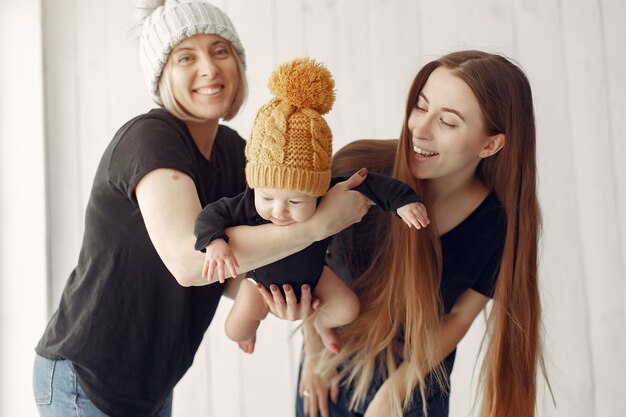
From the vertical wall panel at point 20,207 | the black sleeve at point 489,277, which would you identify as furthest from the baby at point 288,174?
the vertical wall panel at point 20,207

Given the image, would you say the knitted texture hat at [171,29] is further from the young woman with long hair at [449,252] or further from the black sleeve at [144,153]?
the young woman with long hair at [449,252]

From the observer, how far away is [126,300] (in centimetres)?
137

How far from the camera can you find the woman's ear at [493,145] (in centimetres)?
144

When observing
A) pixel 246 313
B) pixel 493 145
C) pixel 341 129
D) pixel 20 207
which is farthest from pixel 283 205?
pixel 20 207

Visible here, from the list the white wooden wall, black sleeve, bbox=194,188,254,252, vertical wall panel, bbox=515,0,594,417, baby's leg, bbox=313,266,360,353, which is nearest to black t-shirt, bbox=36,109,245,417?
black sleeve, bbox=194,188,254,252

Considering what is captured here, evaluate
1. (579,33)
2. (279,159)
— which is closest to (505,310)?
(279,159)

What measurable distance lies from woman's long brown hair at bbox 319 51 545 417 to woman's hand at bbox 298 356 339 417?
13 cm

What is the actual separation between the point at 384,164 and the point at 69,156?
1325 millimetres

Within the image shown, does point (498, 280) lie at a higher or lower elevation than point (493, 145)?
lower

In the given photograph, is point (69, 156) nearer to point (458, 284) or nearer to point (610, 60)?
point (458, 284)

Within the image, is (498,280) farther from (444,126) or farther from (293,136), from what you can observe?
(293,136)

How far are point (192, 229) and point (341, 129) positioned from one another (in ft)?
3.19

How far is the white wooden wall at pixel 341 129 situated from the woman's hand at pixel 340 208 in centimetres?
79

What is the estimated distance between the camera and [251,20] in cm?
218
